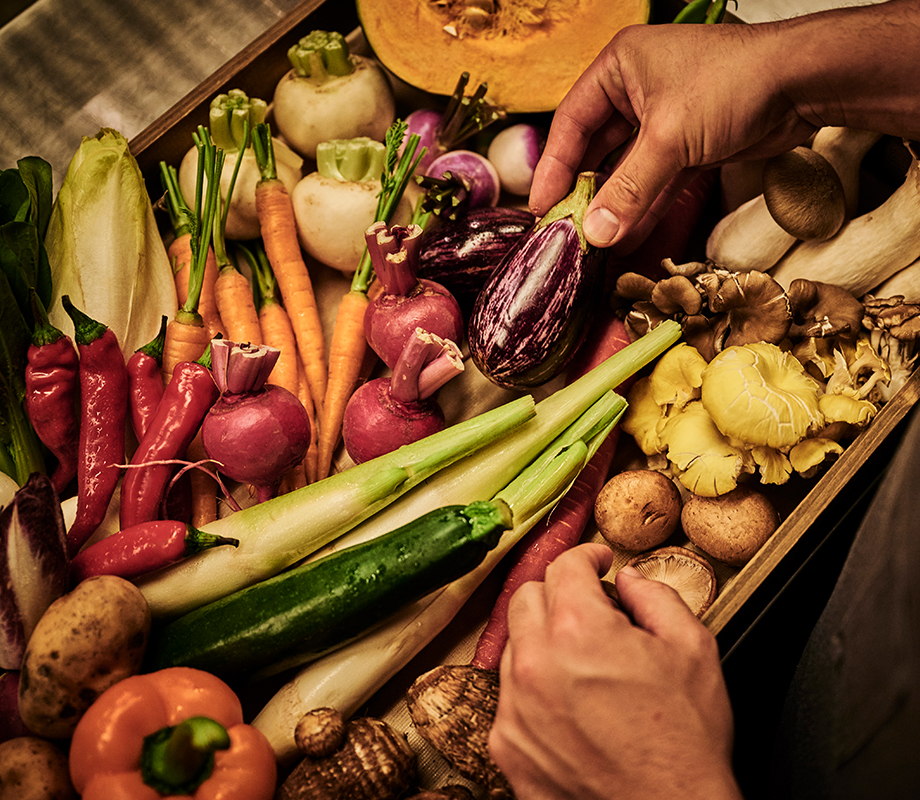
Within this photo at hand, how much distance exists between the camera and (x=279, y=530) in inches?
44.8

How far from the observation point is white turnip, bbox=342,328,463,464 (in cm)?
121

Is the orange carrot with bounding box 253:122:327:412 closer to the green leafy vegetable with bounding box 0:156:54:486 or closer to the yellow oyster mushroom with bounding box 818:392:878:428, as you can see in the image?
the green leafy vegetable with bounding box 0:156:54:486

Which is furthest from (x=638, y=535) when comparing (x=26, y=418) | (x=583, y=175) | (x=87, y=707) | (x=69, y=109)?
(x=69, y=109)

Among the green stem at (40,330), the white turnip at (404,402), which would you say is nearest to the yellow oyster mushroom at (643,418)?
the white turnip at (404,402)

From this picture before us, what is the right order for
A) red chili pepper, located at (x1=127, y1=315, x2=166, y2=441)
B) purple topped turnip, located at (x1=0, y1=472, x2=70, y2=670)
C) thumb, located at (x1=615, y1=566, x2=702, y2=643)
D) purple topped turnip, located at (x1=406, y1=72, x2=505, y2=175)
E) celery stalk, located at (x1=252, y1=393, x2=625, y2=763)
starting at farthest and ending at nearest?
purple topped turnip, located at (x1=406, y1=72, x2=505, y2=175)
red chili pepper, located at (x1=127, y1=315, x2=166, y2=441)
celery stalk, located at (x1=252, y1=393, x2=625, y2=763)
purple topped turnip, located at (x1=0, y1=472, x2=70, y2=670)
thumb, located at (x1=615, y1=566, x2=702, y2=643)

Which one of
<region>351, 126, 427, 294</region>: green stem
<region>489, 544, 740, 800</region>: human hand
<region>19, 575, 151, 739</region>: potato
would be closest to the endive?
<region>351, 126, 427, 294</region>: green stem

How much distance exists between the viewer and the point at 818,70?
3.77ft

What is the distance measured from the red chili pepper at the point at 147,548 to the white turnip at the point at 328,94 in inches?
39.8

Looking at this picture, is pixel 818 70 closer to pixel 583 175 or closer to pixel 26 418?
pixel 583 175

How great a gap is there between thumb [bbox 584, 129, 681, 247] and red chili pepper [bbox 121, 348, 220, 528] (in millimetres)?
803

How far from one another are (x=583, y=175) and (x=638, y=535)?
2.32 feet

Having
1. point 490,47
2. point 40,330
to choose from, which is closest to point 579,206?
point 490,47

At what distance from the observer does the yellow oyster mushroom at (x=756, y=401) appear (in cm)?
113

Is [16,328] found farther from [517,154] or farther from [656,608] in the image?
[656,608]
